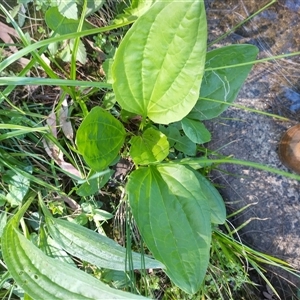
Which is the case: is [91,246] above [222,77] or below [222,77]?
below

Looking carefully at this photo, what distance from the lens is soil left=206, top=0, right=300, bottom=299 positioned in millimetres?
1517

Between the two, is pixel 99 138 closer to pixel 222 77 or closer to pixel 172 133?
pixel 172 133

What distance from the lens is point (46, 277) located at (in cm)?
95

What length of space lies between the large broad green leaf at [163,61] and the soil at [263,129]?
41cm

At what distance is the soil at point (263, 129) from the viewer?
4.98 feet

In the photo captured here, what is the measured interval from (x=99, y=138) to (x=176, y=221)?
311 millimetres

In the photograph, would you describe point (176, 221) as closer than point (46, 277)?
No

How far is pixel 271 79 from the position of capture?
5.05 feet

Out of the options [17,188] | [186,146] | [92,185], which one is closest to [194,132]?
[186,146]

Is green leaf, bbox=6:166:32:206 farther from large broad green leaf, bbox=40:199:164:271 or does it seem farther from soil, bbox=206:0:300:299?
soil, bbox=206:0:300:299

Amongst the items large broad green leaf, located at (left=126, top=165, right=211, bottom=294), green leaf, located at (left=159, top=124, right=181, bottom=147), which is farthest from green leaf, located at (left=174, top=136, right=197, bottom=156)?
large broad green leaf, located at (left=126, top=165, right=211, bottom=294)

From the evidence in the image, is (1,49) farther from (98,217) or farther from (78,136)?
(98,217)

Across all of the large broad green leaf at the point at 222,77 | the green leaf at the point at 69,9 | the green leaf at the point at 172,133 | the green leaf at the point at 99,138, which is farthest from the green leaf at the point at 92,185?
the green leaf at the point at 69,9

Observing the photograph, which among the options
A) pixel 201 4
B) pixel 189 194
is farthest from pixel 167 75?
pixel 189 194
